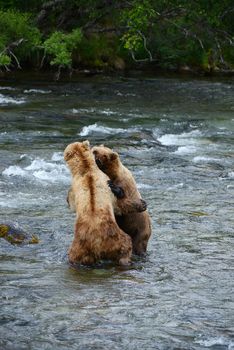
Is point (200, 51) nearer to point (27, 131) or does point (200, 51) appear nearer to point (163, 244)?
point (27, 131)

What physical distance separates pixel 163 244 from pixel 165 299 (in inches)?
93.2

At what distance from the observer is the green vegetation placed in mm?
25906

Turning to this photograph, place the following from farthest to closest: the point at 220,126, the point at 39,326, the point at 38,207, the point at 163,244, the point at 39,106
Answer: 1. the point at 39,106
2. the point at 220,126
3. the point at 38,207
4. the point at 163,244
5. the point at 39,326

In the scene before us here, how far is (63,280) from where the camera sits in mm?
8062

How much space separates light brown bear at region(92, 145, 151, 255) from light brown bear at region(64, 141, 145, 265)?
378mm

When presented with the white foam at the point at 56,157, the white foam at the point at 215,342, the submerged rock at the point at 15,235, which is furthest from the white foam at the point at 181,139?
the white foam at the point at 215,342

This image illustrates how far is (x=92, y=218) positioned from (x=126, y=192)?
0.87 m

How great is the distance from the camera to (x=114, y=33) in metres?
32.3

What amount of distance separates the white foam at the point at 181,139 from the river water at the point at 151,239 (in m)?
0.05

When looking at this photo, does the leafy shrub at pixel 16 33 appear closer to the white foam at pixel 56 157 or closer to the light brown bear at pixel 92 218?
the white foam at pixel 56 157

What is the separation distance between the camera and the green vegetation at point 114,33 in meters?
25.9

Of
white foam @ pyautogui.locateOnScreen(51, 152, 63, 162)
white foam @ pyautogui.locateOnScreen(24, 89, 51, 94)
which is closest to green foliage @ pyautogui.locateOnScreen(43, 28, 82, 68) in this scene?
white foam @ pyautogui.locateOnScreen(24, 89, 51, 94)

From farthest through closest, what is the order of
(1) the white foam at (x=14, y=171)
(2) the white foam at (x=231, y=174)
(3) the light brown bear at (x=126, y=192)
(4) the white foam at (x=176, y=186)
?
(2) the white foam at (x=231, y=174)
(1) the white foam at (x=14, y=171)
(4) the white foam at (x=176, y=186)
(3) the light brown bear at (x=126, y=192)

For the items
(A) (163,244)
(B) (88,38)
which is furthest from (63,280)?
(B) (88,38)
